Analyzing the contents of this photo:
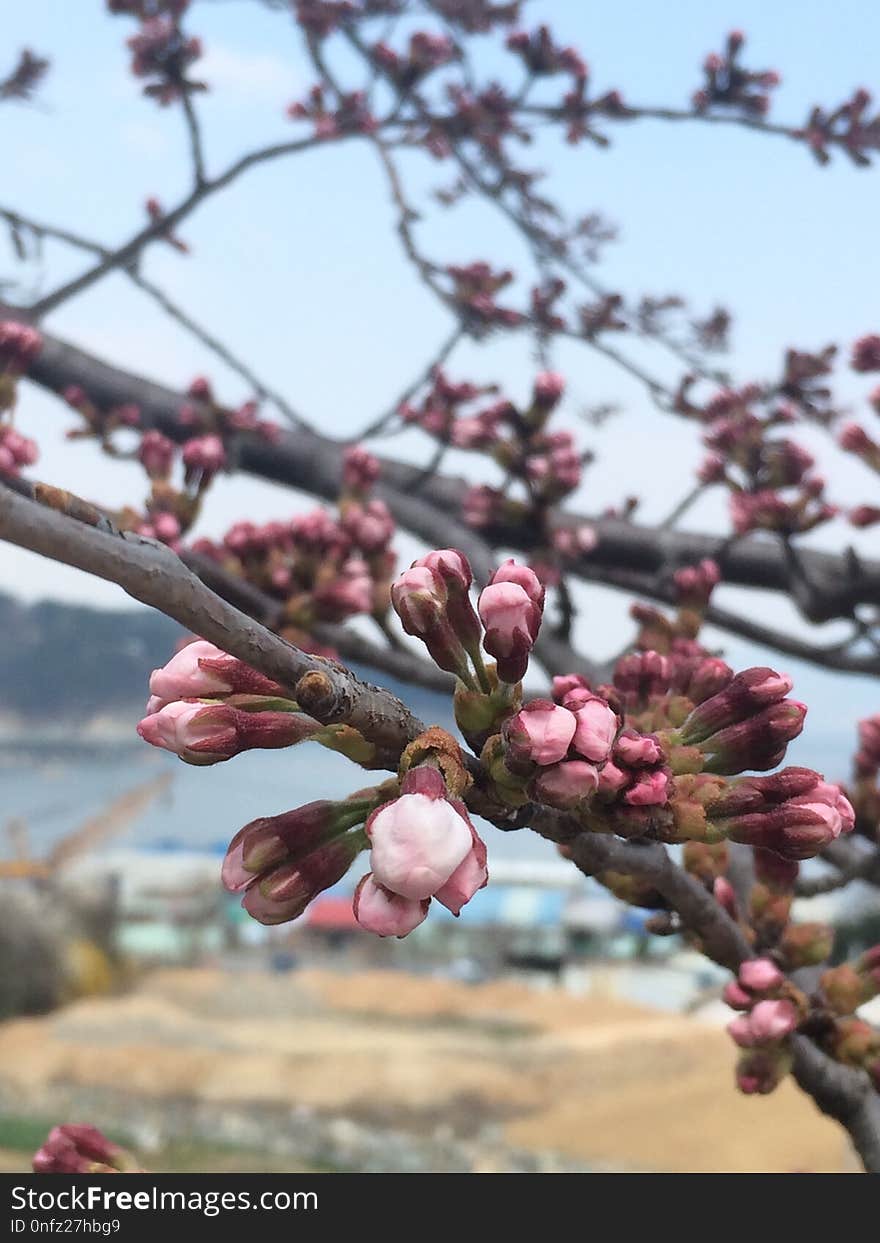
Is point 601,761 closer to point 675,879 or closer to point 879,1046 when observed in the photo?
point 675,879

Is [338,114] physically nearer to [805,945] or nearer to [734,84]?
[734,84]

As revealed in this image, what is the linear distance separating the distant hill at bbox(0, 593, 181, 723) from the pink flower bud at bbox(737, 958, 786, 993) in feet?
40.5

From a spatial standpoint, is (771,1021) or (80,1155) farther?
(80,1155)

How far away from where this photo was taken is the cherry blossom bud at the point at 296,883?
0.97ft

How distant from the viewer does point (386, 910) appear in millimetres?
260

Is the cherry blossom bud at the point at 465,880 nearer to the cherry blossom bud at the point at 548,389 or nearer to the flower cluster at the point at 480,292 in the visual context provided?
the cherry blossom bud at the point at 548,389

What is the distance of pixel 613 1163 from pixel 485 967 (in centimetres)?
293

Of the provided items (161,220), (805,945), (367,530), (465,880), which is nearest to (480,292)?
(161,220)

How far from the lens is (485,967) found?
9508mm

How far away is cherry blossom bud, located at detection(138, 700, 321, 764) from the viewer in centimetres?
29

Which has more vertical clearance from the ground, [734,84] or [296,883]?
[734,84]
